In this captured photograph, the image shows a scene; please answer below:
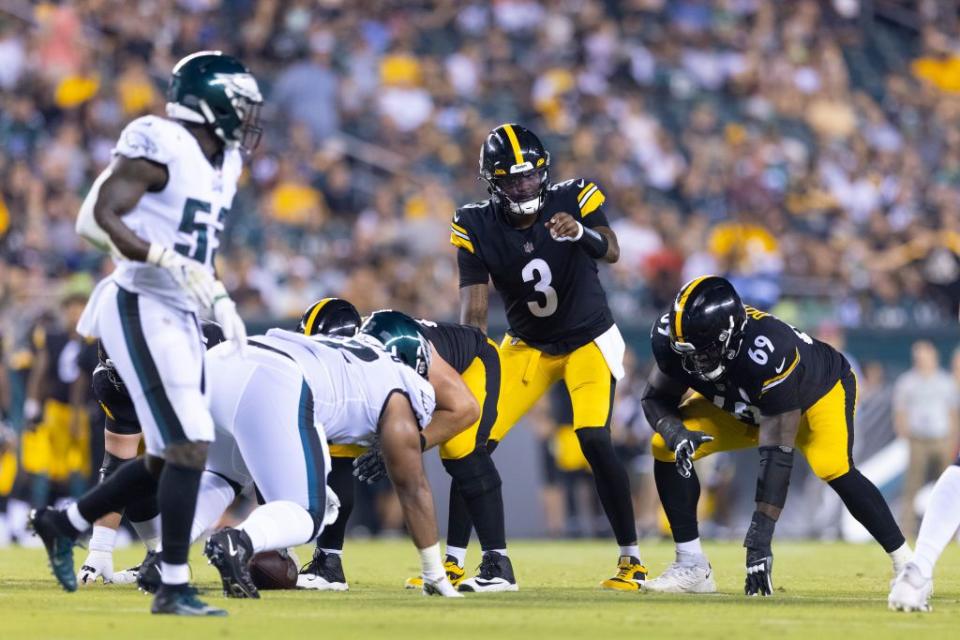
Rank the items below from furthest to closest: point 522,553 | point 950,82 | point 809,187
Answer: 1. point 950,82
2. point 809,187
3. point 522,553

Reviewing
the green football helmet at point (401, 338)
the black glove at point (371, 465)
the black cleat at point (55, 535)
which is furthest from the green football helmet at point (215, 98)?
the black glove at point (371, 465)

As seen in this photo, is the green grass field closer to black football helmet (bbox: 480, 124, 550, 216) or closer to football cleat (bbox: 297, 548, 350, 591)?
football cleat (bbox: 297, 548, 350, 591)

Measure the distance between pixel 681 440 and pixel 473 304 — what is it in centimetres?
150

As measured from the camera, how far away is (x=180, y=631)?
554cm

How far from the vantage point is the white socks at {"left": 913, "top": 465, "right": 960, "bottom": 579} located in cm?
649

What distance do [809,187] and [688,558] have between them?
37.9 feet

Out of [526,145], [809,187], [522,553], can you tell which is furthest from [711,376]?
[809,187]

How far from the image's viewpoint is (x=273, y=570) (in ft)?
25.2

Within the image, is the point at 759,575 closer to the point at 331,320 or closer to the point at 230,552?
the point at 331,320

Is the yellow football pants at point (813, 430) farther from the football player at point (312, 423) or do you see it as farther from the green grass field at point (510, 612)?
the football player at point (312, 423)

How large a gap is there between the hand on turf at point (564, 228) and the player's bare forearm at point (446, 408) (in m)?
0.89

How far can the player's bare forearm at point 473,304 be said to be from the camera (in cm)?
871

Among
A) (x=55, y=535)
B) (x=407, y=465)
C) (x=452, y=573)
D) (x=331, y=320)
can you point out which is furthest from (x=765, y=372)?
(x=55, y=535)

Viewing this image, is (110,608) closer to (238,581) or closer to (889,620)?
(238,581)
